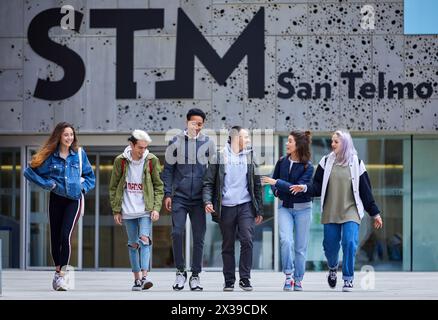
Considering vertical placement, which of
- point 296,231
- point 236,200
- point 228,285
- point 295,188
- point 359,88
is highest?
point 359,88

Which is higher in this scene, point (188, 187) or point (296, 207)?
point (188, 187)

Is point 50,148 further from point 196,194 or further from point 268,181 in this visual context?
point 268,181

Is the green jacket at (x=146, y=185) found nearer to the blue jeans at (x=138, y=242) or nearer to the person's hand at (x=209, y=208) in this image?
the blue jeans at (x=138, y=242)

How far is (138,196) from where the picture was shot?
13750 millimetres

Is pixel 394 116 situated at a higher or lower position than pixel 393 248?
higher

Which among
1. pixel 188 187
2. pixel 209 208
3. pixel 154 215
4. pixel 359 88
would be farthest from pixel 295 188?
pixel 359 88

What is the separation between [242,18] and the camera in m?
21.5

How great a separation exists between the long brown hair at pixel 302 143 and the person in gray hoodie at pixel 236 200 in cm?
64

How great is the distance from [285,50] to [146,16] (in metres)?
2.66

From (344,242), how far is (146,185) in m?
2.46

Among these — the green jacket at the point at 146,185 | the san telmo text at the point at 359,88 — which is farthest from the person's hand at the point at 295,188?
the san telmo text at the point at 359,88
